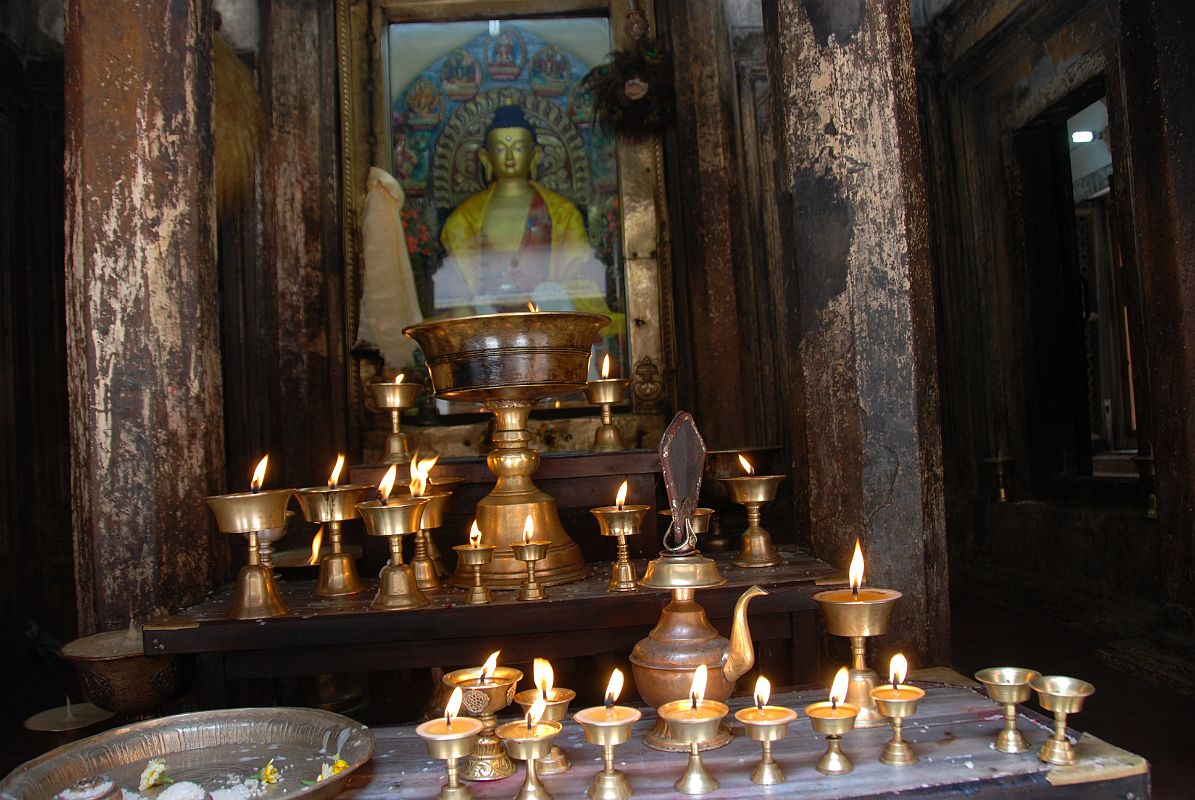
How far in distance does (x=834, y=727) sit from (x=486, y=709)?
0.70 meters

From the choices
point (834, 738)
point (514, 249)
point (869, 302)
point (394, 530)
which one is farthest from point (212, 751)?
point (514, 249)

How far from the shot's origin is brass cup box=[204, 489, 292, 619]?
2.65 metres

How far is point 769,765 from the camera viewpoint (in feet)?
5.53

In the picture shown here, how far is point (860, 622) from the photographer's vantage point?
2.00 metres

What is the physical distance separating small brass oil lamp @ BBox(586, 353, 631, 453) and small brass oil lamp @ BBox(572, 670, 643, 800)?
2.30m

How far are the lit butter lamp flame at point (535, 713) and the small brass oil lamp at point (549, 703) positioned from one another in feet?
0.05

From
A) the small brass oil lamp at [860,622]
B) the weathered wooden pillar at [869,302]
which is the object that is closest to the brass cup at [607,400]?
the weathered wooden pillar at [869,302]

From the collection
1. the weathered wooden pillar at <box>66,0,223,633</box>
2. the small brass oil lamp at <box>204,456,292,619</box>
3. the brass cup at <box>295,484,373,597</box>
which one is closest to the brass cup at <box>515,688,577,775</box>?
the small brass oil lamp at <box>204,456,292,619</box>

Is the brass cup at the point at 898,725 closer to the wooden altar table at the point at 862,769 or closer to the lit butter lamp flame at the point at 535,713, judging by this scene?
the wooden altar table at the point at 862,769

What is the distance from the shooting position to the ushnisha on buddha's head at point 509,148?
255 inches

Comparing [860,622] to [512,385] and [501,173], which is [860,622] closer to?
[512,385]

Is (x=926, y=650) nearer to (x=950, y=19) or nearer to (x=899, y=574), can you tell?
(x=899, y=574)

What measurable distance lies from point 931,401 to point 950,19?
4.44 metres

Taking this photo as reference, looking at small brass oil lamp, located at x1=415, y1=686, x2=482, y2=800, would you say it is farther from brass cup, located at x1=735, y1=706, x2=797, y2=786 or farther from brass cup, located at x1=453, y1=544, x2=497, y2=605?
brass cup, located at x1=453, y1=544, x2=497, y2=605
